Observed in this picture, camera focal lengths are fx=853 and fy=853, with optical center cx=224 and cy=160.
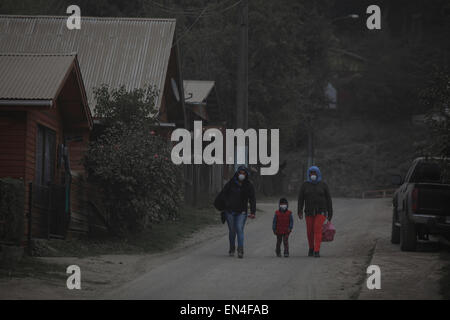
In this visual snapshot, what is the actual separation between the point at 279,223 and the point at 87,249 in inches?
167

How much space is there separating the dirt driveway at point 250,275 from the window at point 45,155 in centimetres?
394

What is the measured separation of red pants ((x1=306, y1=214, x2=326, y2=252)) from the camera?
1817cm

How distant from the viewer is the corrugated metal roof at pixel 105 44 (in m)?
30.0

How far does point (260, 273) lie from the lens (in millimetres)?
14953

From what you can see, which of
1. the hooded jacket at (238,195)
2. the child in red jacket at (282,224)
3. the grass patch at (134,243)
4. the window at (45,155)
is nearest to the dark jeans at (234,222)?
the hooded jacket at (238,195)

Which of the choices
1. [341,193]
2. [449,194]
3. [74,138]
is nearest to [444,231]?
[449,194]

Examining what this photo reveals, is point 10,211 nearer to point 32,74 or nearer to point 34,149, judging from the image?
point 34,149

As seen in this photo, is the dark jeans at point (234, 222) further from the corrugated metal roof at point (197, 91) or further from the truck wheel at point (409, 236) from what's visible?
the corrugated metal roof at point (197, 91)

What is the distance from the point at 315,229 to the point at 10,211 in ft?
21.2

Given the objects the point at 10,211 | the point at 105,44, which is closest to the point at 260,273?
the point at 10,211

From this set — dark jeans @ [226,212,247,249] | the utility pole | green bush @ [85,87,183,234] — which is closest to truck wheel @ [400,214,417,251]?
dark jeans @ [226,212,247,249]

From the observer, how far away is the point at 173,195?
21484 mm

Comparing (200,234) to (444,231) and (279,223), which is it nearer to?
(279,223)

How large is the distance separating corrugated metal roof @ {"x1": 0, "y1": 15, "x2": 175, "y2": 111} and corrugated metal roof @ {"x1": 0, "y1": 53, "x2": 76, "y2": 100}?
25.9ft
